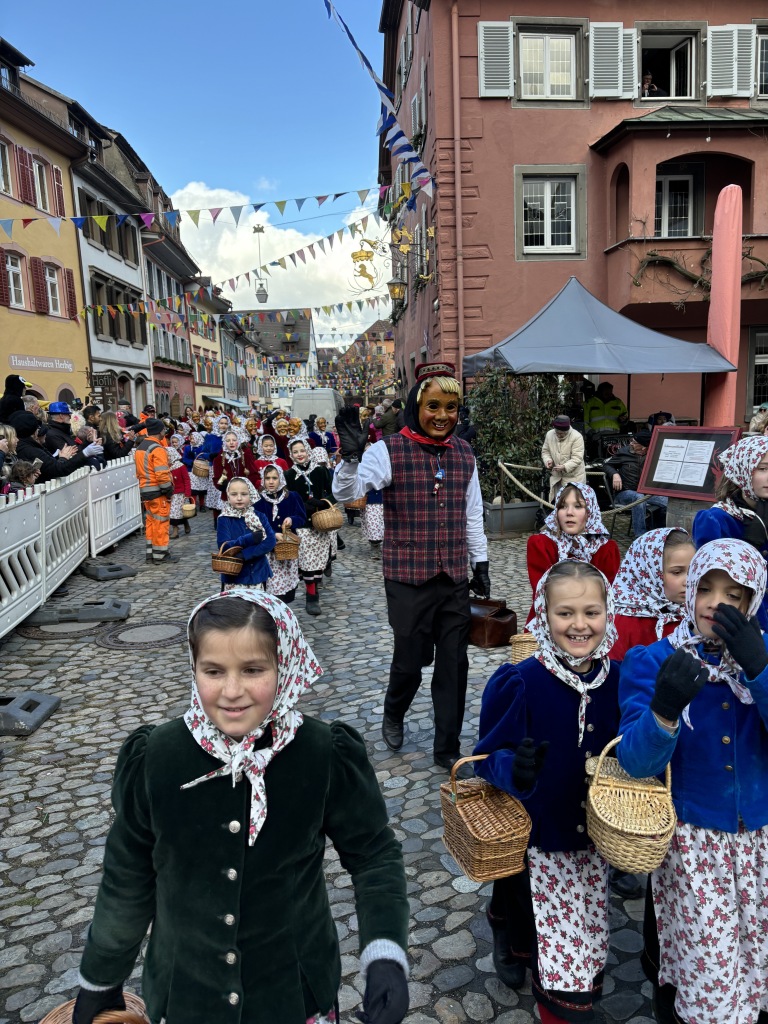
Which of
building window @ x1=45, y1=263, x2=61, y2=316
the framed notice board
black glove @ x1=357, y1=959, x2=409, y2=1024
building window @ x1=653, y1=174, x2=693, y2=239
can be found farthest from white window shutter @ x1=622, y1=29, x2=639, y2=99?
black glove @ x1=357, y1=959, x2=409, y2=1024

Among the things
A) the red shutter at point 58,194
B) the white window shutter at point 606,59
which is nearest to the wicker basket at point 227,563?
the white window shutter at point 606,59

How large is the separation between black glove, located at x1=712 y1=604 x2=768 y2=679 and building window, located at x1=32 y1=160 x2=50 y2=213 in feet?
74.8

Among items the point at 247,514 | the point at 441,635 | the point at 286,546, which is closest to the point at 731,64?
the point at 286,546

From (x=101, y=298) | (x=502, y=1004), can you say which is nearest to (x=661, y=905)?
(x=502, y=1004)

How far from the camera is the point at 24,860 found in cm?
336

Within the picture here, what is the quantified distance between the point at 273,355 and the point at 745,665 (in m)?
76.5

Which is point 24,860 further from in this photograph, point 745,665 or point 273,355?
point 273,355

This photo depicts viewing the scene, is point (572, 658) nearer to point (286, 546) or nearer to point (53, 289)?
point (286, 546)

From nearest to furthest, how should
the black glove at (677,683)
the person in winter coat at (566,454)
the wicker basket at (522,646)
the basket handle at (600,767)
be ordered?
the black glove at (677,683) < the basket handle at (600,767) < the wicker basket at (522,646) < the person in winter coat at (566,454)

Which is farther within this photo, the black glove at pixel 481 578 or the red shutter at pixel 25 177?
the red shutter at pixel 25 177

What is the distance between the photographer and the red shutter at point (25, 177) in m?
19.0

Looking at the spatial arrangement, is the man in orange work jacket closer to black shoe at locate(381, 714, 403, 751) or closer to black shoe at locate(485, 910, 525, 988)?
black shoe at locate(381, 714, 403, 751)

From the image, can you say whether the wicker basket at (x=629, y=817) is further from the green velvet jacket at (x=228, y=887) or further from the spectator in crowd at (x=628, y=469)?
the spectator in crowd at (x=628, y=469)

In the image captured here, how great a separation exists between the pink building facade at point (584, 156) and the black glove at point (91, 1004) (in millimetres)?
13855
